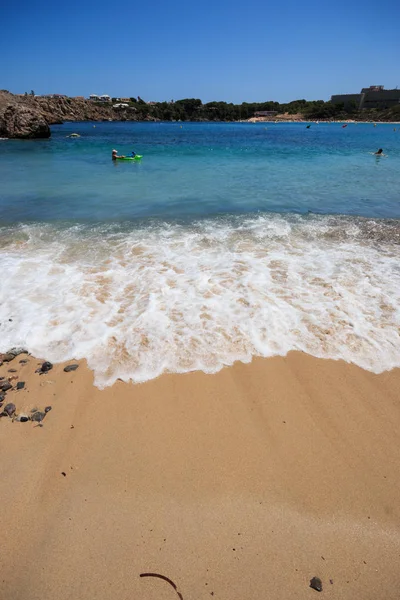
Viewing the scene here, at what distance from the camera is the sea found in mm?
4789

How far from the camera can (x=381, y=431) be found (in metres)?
3.67

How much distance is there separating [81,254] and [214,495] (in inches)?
260

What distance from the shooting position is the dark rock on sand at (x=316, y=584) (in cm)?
246

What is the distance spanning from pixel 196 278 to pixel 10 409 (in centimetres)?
402

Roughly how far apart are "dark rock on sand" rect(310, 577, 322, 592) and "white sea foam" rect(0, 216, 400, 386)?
7.80 feet

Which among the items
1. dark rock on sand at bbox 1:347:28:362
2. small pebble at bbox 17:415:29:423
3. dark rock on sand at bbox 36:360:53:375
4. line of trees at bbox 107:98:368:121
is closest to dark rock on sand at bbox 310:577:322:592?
small pebble at bbox 17:415:29:423

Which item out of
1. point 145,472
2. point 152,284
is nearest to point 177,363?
point 145,472

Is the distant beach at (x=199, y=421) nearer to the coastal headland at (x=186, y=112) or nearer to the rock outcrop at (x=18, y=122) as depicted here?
the rock outcrop at (x=18, y=122)

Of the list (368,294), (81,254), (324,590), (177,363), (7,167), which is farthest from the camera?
(7,167)

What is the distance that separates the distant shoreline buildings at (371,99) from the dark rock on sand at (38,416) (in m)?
195

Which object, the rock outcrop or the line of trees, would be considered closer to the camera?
the rock outcrop

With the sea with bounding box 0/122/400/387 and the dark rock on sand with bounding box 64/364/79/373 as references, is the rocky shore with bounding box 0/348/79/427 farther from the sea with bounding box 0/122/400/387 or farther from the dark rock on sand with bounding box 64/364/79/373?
the sea with bounding box 0/122/400/387

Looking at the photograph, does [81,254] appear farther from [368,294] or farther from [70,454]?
[368,294]

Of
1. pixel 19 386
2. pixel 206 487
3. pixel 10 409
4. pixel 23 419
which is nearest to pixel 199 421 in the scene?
pixel 206 487
